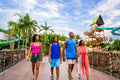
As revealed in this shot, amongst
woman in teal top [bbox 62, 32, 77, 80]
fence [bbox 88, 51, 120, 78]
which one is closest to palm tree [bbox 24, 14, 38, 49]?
fence [bbox 88, 51, 120, 78]

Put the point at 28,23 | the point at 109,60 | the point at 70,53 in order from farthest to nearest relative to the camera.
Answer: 1. the point at 28,23
2. the point at 109,60
3. the point at 70,53

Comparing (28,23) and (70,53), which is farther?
(28,23)

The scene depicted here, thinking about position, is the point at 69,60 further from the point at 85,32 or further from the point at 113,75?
the point at 85,32

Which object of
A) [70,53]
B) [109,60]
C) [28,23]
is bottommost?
[109,60]

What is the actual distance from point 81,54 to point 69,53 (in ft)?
2.00

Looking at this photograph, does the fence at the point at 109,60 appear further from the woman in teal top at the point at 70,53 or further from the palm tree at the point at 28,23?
the palm tree at the point at 28,23

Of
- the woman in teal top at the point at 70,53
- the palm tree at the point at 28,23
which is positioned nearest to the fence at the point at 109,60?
the woman in teal top at the point at 70,53

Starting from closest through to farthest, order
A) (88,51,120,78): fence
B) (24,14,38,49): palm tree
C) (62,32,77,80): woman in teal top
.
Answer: (62,32,77,80): woman in teal top, (88,51,120,78): fence, (24,14,38,49): palm tree

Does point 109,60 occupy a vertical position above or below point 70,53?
below

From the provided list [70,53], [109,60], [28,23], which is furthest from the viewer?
[28,23]

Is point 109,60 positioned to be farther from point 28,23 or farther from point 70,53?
point 28,23

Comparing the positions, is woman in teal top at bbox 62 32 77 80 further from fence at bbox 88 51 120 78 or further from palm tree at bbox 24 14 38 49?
palm tree at bbox 24 14 38 49

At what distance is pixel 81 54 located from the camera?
4.06m

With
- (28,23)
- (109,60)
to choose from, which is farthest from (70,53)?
(28,23)
